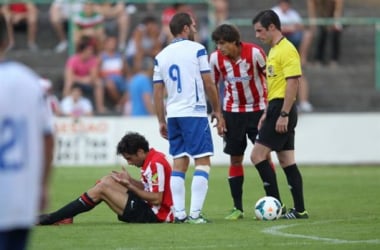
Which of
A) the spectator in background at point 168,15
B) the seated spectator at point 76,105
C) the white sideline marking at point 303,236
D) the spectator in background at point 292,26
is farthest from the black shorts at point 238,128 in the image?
the spectator in background at point 168,15

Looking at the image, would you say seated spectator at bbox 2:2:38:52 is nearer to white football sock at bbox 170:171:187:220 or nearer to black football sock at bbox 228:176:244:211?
black football sock at bbox 228:176:244:211

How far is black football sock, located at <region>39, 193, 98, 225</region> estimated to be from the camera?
1186 centimetres

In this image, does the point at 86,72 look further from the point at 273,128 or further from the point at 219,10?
the point at 273,128

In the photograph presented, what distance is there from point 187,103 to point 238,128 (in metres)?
1.20

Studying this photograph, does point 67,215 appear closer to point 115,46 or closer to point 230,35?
point 230,35

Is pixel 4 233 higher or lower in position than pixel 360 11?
lower

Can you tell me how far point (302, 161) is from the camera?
23.1 metres

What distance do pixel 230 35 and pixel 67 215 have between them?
257 centimetres

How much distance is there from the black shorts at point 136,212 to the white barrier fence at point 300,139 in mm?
10671

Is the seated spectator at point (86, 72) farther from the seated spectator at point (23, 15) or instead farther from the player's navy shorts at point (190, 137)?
Answer: the player's navy shorts at point (190, 137)

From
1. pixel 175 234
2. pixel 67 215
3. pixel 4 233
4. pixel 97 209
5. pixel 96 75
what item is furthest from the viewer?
pixel 96 75

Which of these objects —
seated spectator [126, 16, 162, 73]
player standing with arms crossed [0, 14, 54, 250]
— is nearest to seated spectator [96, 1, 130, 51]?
seated spectator [126, 16, 162, 73]

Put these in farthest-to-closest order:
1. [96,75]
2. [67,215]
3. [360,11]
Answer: [360,11] < [96,75] < [67,215]

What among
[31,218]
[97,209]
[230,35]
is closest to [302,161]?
[97,209]
